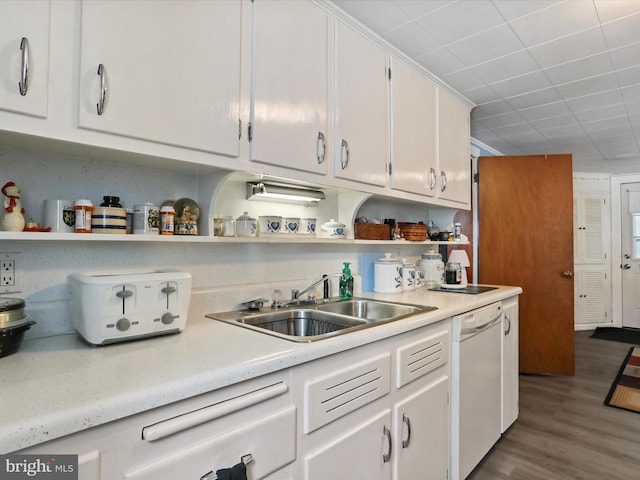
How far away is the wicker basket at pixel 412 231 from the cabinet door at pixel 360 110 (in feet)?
1.99

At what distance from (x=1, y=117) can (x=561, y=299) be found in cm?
416

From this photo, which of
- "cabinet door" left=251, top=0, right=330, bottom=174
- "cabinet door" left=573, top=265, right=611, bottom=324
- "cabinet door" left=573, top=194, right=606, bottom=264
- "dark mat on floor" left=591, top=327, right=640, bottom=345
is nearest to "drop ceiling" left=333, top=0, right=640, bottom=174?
"cabinet door" left=251, top=0, right=330, bottom=174

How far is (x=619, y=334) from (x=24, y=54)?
22.0 ft

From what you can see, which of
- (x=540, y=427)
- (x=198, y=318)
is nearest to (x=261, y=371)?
(x=198, y=318)

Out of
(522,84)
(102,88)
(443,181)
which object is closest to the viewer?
(102,88)

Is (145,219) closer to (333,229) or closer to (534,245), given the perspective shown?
(333,229)

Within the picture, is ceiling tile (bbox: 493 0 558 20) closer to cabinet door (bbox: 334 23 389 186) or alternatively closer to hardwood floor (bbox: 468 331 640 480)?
cabinet door (bbox: 334 23 389 186)

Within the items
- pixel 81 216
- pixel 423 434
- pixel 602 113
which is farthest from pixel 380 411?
pixel 602 113

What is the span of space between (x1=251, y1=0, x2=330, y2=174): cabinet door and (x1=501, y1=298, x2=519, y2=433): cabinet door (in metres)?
1.64

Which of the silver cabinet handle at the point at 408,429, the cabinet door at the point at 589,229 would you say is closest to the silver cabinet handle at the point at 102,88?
the silver cabinet handle at the point at 408,429

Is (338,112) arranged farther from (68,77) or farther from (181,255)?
(68,77)

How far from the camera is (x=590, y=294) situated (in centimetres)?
554

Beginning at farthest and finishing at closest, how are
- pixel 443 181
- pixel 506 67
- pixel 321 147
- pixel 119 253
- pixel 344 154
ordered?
pixel 443 181
pixel 506 67
pixel 344 154
pixel 321 147
pixel 119 253

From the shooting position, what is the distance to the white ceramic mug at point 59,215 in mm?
1155
